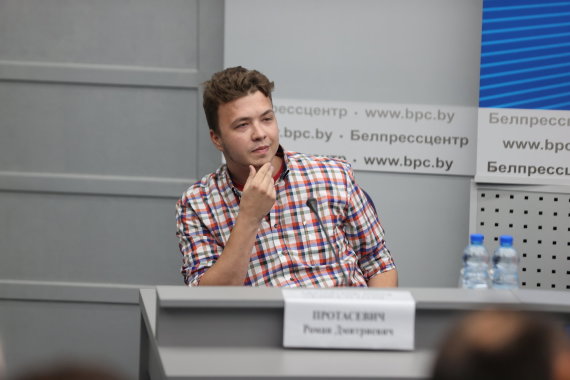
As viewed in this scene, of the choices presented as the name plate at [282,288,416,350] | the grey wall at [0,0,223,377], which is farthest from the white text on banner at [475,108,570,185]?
the name plate at [282,288,416,350]

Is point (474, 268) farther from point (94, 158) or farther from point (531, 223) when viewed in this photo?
point (94, 158)

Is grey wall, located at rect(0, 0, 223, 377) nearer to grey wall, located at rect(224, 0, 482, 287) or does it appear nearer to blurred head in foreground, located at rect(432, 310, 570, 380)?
grey wall, located at rect(224, 0, 482, 287)

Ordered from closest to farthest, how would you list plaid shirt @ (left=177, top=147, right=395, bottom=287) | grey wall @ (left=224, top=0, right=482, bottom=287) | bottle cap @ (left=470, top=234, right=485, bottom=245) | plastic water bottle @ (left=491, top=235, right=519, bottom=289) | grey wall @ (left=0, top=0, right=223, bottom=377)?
bottle cap @ (left=470, top=234, right=485, bottom=245)
plastic water bottle @ (left=491, top=235, right=519, bottom=289)
plaid shirt @ (left=177, top=147, right=395, bottom=287)
grey wall @ (left=224, top=0, right=482, bottom=287)
grey wall @ (left=0, top=0, right=223, bottom=377)

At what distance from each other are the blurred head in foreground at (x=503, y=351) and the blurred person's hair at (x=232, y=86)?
1948 millimetres

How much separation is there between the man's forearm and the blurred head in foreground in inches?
73.5

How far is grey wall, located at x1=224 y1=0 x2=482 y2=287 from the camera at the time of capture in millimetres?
3861

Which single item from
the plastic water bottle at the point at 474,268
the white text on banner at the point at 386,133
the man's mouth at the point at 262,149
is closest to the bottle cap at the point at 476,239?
the plastic water bottle at the point at 474,268

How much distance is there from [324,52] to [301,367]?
2.18 m

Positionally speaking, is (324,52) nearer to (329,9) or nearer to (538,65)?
(329,9)

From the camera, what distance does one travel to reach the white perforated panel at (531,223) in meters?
3.78

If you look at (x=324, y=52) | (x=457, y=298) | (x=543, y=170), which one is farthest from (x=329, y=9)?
(x=457, y=298)

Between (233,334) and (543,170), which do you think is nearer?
(233,334)

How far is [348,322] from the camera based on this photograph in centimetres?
201

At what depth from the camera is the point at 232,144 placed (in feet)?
9.27
